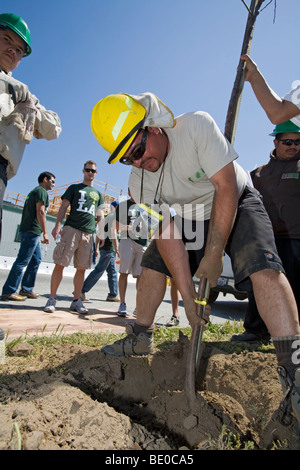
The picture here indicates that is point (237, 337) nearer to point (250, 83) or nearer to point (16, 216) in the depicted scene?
point (250, 83)

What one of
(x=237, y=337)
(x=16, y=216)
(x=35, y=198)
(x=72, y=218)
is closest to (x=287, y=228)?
(x=237, y=337)

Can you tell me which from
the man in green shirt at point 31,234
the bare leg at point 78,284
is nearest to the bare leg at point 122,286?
the bare leg at point 78,284

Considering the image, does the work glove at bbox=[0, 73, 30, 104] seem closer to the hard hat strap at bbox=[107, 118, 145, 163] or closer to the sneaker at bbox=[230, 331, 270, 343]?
the hard hat strap at bbox=[107, 118, 145, 163]

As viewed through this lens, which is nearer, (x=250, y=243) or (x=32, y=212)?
(x=250, y=243)

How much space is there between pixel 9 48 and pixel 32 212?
3144 mm

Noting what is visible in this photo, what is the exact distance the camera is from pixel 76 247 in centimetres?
485

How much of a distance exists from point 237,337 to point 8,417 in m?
2.49

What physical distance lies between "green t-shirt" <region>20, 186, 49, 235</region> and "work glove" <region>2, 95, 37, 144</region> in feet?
9.17

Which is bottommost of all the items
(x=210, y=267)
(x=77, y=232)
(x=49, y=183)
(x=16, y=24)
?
(x=210, y=267)

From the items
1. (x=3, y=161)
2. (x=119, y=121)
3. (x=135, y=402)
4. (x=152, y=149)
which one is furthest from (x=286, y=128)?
(x=135, y=402)

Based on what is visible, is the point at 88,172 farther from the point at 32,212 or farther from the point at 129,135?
the point at 129,135

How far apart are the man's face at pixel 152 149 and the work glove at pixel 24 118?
108 centimetres

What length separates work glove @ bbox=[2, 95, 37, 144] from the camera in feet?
8.23

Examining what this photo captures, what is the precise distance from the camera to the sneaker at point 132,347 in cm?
238
